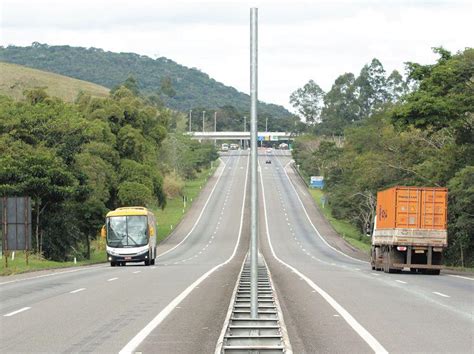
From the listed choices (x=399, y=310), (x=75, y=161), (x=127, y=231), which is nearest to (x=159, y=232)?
(x=75, y=161)

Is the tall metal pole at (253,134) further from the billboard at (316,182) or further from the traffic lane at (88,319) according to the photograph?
the billboard at (316,182)

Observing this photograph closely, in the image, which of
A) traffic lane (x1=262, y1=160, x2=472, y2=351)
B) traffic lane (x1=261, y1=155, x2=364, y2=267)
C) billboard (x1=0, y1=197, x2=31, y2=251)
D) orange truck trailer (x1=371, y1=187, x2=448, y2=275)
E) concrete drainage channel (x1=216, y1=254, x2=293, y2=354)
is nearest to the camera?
concrete drainage channel (x1=216, y1=254, x2=293, y2=354)

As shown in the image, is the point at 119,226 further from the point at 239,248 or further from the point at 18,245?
the point at 239,248

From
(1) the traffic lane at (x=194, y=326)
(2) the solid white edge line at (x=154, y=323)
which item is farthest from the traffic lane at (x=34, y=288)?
(1) the traffic lane at (x=194, y=326)

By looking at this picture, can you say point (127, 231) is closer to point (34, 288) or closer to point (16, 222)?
point (16, 222)

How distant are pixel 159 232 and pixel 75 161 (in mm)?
34836

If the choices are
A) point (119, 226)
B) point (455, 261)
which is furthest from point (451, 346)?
point (455, 261)

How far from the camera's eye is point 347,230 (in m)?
106

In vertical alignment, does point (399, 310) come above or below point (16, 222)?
above

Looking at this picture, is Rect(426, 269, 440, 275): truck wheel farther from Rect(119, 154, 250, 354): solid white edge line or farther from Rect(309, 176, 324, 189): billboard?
Rect(309, 176, 324, 189): billboard

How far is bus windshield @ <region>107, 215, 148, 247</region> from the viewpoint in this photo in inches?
2039

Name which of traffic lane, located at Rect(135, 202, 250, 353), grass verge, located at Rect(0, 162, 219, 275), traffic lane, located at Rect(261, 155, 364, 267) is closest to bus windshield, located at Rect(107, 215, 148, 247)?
grass verge, located at Rect(0, 162, 219, 275)

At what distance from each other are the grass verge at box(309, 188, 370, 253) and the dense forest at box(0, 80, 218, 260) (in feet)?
64.8

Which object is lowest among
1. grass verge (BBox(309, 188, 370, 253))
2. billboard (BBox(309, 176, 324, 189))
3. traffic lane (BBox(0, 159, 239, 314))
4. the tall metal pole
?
grass verge (BBox(309, 188, 370, 253))
